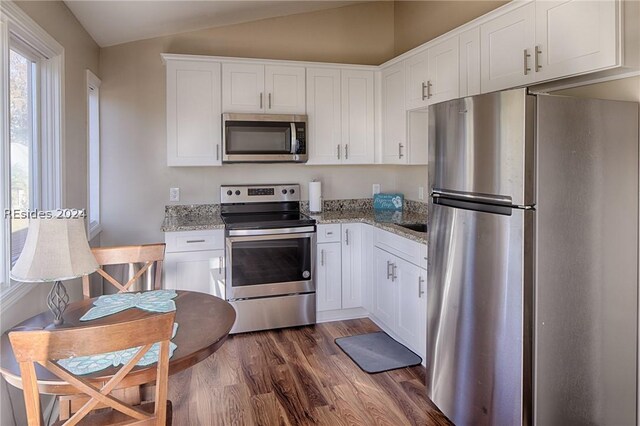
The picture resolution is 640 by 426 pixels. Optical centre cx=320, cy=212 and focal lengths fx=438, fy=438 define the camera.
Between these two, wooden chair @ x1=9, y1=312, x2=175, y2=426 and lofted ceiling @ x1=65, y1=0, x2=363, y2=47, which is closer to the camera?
wooden chair @ x1=9, y1=312, x2=175, y2=426

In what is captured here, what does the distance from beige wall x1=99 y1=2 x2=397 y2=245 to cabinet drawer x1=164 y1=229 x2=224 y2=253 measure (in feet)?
2.04

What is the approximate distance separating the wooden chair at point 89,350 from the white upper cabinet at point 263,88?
271cm

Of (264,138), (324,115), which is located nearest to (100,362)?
(264,138)

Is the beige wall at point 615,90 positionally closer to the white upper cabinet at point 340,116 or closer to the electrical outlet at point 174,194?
the white upper cabinet at point 340,116

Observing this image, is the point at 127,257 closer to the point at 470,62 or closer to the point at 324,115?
the point at 324,115

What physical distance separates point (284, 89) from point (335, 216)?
120 centimetres

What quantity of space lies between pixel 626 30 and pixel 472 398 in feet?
5.84

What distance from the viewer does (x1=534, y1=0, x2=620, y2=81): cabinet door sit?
192 cm

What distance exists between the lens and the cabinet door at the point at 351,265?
3.75m

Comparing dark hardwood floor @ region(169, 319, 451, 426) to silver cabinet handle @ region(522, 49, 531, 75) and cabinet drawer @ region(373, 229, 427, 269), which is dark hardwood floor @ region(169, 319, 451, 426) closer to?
cabinet drawer @ region(373, 229, 427, 269)

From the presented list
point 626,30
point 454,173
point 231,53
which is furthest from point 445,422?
point 231,53

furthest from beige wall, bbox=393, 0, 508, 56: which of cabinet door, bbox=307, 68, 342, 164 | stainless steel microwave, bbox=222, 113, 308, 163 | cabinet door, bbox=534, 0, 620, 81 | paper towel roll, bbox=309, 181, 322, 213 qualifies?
paper towel roll, bbox=309, 181, 322, 213

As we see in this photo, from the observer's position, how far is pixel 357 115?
4055 mm

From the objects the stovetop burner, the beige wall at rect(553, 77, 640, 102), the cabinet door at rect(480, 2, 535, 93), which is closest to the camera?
the beige wall at rect(553, 77, 640, 102)
